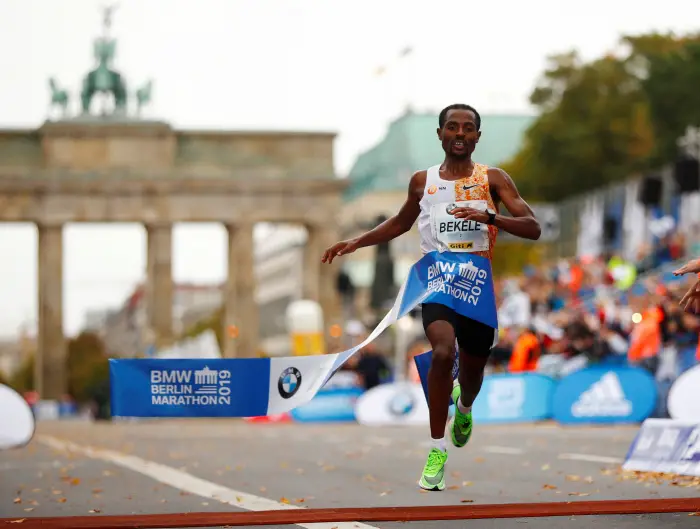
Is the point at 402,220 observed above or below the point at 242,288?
above

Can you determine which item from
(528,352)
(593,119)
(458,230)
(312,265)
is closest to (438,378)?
(458,230)

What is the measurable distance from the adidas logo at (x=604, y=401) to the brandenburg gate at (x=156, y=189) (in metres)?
54.4

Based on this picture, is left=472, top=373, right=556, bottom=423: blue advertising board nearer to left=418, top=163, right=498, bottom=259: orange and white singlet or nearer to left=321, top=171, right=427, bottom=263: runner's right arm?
left=321, top=171, right=427, bottom=263: runner's right arm

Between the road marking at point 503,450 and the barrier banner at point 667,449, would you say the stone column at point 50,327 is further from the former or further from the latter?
the barrier banner at point 667,449

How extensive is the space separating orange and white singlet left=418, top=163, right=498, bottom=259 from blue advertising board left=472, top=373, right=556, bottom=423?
16279mm

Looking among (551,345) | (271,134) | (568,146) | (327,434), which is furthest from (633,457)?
(271,134)

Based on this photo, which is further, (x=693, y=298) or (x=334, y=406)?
(x=334, y=406)

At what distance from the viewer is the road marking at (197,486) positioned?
10.1 m

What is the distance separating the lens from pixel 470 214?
9.75 meters

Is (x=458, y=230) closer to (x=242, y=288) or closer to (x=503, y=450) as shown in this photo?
(x=503, y=450)

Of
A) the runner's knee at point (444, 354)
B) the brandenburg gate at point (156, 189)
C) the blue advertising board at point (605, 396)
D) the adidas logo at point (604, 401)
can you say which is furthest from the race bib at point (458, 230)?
the brandenburg gate at point (156, 189)

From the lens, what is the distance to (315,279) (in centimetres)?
8250

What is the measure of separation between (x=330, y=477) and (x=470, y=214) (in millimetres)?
4338

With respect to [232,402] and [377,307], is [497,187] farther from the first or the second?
[377,307]
